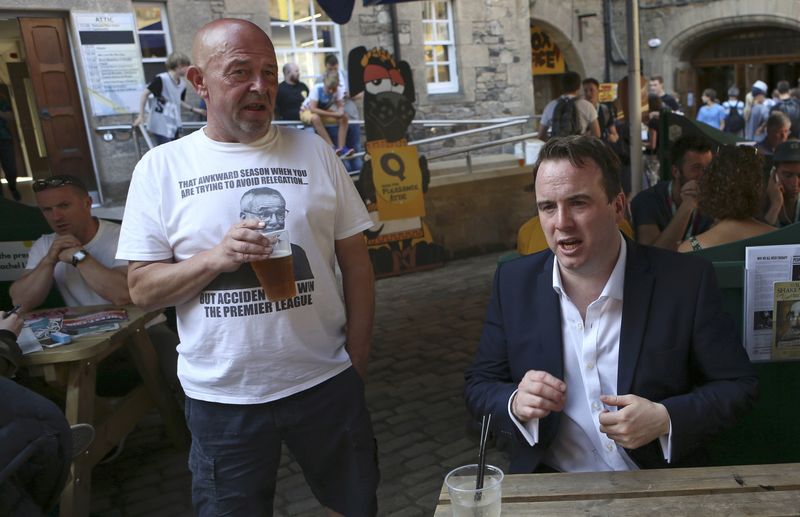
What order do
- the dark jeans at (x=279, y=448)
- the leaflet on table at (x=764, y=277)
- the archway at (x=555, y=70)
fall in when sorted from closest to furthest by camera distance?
the dark jeans at (x=279, y=448), the leaflet on table at (x=764, y=277), the archway at (x=555, y=70)

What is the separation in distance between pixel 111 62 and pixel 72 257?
7.21 m

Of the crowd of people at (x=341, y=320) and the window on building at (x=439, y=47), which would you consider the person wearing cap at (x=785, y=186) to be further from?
the window on building at (x=439, y=47)

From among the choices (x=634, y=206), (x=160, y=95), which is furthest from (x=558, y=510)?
(x=160, y=95)

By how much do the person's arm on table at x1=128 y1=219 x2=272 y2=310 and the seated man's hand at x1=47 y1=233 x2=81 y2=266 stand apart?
141 centimetres

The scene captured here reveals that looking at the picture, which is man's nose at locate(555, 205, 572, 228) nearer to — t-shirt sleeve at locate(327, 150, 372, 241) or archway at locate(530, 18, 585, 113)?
t-shirt sleeve at locate(327, 150, 372, 241)

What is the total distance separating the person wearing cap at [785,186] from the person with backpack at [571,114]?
3.98m

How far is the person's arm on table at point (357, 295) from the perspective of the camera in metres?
2.12

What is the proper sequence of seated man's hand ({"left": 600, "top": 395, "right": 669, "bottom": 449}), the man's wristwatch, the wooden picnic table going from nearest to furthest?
seated man's hand ({"left": 600, "top": 395, "right": 669, "bottom": 449}) → the wooden picnic table → the man's wristwatch

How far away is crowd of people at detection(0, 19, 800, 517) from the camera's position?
179 cm

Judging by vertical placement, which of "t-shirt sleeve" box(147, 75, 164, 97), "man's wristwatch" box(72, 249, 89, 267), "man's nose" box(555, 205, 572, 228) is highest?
"t-shirt sleeve" box(147, 75, 164, 97)

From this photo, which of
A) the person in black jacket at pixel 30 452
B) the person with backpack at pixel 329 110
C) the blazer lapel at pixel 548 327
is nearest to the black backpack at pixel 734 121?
the person with backpack at pixel 329 110

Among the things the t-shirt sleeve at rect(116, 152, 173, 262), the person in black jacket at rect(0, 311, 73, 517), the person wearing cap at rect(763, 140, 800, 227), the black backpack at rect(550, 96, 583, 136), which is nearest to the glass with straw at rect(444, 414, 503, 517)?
the t-shirt sleeve at rect(116, 152, 173, 262)

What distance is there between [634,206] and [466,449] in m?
1.77

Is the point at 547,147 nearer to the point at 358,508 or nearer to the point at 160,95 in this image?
the point at 358,508
